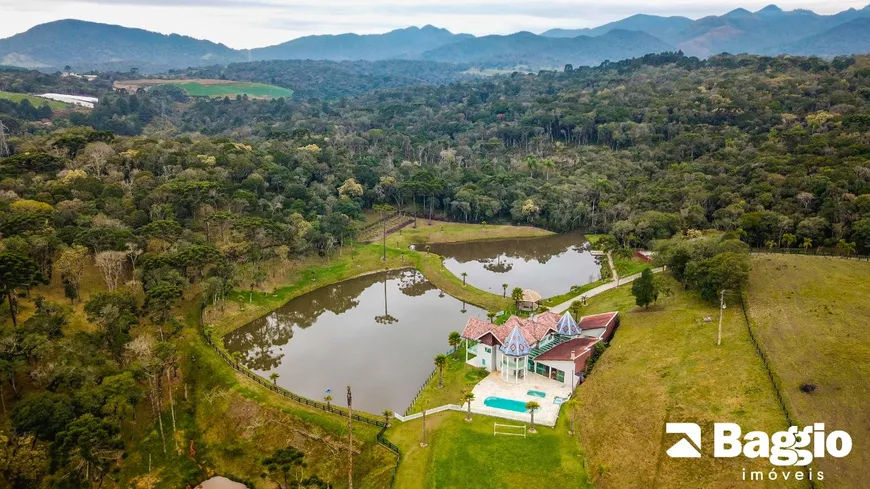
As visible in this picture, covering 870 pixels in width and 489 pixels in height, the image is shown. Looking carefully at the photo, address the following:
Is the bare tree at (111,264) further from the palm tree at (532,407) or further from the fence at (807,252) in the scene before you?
the fence at (807,252)

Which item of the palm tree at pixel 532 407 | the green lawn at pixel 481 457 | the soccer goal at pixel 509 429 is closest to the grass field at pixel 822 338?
the green lawn at pixel 481 457

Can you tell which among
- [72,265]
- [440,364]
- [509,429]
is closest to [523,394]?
[509,429]

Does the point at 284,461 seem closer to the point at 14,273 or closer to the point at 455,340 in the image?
the point at 455,340

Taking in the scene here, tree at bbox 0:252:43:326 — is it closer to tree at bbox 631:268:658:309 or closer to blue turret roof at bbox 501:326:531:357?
blue turret roof at bbox 501:326:531:357

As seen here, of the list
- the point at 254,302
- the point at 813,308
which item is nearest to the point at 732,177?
the point at 813,308

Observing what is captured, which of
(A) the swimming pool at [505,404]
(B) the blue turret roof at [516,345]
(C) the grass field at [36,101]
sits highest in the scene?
(C) the grass field at [36,101]
